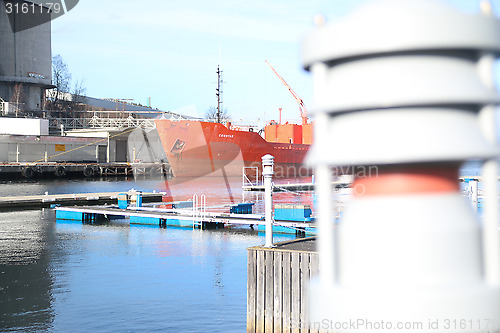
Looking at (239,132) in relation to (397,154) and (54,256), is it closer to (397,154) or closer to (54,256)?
(54,256)

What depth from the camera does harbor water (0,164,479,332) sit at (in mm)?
9500

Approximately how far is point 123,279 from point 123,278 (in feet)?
0.37

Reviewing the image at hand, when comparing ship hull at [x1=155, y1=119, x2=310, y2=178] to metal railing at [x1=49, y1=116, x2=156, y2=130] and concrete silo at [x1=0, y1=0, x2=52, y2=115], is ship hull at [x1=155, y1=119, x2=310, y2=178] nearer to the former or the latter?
metal railing at [x1=49, y1=116, x2=156, y2=130]

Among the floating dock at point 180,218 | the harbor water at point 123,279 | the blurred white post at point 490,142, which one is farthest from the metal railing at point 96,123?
the blurred white post at point 490,142

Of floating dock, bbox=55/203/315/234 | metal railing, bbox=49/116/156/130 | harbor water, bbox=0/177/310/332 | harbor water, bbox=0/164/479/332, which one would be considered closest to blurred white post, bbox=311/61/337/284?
harbor water, bbox=0/164/479/332

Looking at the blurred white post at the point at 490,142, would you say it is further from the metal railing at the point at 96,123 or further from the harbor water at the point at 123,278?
the metal railing at the point at 96,123

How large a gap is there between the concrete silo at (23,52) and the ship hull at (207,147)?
25.9 m

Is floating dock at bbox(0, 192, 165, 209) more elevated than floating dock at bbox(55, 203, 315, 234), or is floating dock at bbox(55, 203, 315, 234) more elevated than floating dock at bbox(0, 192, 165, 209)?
floating dock at bbox(0, 192, 165, 209)

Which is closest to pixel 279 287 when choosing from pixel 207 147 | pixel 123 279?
pixel 123 279

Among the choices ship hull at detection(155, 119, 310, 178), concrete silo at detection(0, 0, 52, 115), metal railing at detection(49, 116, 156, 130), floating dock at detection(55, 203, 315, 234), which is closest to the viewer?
floating dock at detection(55, 203, 315, 234)

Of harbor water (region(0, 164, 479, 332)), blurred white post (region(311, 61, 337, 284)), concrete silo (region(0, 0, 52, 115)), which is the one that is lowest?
harbor water (region(0, 164, 479, 332))

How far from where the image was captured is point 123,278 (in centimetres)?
1280

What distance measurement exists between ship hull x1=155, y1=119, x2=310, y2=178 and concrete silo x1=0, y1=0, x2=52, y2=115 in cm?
2592

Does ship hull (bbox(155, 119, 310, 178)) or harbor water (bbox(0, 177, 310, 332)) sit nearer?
harbor water (bbox(0, 177, 310, 332))
